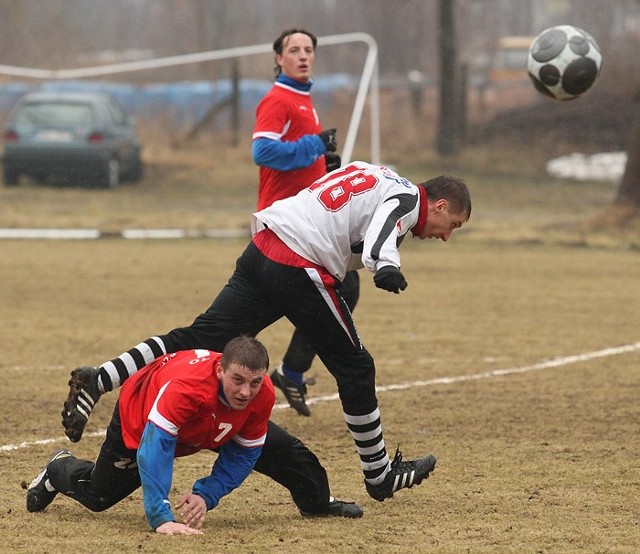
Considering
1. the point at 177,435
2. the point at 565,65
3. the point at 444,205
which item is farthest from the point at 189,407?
the point at 565,65

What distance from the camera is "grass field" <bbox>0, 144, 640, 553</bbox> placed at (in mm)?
5598

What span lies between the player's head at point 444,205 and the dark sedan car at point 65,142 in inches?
639

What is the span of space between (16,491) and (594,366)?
4967 millimetres

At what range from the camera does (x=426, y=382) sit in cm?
914

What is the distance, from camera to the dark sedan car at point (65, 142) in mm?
21328

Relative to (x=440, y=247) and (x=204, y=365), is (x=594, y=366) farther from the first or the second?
(x=440, y=247)

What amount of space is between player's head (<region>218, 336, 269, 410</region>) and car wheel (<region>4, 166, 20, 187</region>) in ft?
55.7

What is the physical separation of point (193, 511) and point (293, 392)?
269 centimetres

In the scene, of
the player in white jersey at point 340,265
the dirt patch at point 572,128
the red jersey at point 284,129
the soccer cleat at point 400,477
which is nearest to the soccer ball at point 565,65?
the red jersey at point 284,129

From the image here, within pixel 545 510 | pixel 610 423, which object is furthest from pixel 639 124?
pixel 545 510

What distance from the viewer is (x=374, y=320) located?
463 inches

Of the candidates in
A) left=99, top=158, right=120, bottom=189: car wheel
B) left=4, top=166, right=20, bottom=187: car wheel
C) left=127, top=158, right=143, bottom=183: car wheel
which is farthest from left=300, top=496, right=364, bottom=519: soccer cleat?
left=127, top=158, right=143, bottom=183: car wheel

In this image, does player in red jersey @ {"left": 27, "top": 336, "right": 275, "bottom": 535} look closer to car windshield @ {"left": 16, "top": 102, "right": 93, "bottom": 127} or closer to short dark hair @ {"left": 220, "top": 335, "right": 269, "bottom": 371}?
short dark hair @ {"left": 220, "top": 335, "right": 269, "bottom": 371}

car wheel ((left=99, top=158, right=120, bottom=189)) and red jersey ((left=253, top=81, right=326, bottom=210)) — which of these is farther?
car wheel ((left=99, top=158, right=120, bottom=189))
